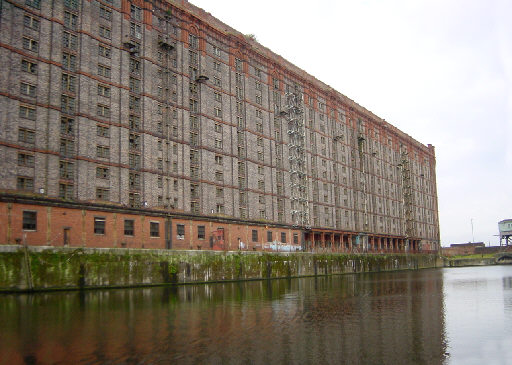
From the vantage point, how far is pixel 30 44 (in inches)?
2055

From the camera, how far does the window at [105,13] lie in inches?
2378

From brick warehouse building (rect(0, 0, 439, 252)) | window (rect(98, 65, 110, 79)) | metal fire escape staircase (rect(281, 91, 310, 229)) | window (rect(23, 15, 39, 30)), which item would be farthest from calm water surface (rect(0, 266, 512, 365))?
metal fire escape staircase (rect(281, 91, 310, 229))

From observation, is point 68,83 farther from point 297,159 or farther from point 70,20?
point 297,159

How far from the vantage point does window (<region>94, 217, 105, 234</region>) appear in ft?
176

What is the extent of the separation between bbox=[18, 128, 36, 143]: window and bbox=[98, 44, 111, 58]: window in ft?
47.8

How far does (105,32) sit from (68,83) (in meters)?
9.59

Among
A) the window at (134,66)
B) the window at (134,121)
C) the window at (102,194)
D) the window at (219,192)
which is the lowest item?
the window at (102,194)

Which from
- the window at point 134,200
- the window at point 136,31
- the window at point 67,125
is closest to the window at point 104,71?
the window at point 136,31

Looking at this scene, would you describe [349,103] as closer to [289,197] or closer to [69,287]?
[289,197]

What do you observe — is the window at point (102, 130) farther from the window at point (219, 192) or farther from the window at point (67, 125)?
the window at point (219, 192)

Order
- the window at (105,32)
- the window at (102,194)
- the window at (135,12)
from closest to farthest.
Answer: the window at (102,194)
the window at (105,32)
the window at (135,12)

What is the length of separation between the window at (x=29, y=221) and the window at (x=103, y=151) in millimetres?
12108

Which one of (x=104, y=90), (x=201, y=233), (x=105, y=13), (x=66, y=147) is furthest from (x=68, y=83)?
(x=201, y=233)

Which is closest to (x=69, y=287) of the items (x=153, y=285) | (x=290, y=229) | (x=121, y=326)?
(x=153, y=285)
